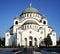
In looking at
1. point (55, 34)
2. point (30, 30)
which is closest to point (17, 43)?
point (30, 30)

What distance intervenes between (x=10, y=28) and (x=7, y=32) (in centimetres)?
581

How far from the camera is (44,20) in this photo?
71.1 metres

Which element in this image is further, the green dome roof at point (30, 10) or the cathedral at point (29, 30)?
the green dome roof at point (30, 10)

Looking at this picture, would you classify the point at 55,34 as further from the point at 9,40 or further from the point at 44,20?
the point at 9,40

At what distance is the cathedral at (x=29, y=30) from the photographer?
216ft

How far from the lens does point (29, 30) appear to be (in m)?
65.8

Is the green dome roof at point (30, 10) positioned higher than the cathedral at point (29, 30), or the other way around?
the green dome roof at point (30, 10)

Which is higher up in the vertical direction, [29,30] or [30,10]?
[30,10]

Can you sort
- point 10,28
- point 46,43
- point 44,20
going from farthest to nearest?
point 10,28, point 44,20, point 46,43

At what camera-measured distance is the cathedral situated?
65.7m

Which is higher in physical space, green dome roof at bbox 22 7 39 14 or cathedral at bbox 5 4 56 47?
green dome roof at bbox 22 7 39 14

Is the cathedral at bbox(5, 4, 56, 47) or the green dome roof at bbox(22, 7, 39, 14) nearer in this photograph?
the cathedral at bbox(5, 4, 56, 47)

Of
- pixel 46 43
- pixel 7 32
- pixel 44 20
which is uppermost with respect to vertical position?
pixel 44 20

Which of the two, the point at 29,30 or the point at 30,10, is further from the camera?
the point at 30,10
